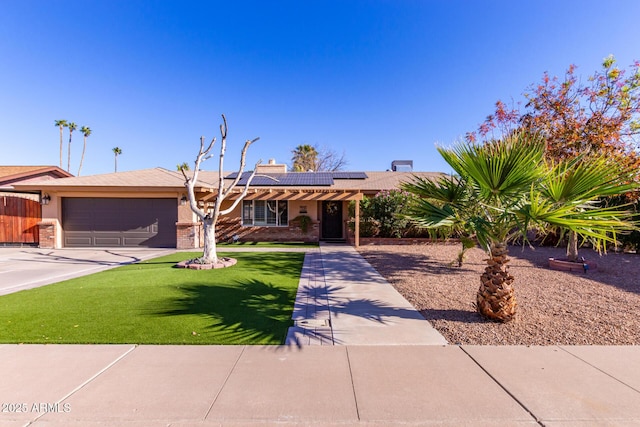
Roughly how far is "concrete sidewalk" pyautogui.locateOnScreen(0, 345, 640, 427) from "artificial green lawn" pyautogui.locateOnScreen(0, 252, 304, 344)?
340 millimetres

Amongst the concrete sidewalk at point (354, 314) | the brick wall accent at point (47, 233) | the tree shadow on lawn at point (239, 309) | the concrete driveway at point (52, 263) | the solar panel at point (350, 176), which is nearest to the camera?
the concrete sidewalk at point (354, 314)

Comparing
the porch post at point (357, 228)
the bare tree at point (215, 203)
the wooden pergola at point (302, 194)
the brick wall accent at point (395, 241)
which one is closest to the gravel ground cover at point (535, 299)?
the porch post at point (357, 228)

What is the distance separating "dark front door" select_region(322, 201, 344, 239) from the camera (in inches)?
664

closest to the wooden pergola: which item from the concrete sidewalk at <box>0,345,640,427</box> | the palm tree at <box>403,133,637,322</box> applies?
the palm tree at <box>403,133,637,322</box>

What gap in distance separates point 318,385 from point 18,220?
17939mm

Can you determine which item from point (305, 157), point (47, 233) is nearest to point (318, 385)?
point (47, 233)

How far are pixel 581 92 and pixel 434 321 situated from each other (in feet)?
31.2

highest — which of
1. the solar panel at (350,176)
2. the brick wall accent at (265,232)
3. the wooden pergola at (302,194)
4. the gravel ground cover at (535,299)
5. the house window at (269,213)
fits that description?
the solar panel at (350,176)

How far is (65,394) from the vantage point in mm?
2744

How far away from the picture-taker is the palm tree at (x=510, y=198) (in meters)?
3.64

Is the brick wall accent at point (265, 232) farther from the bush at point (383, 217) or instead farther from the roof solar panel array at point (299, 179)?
the bush at point (383, 217)

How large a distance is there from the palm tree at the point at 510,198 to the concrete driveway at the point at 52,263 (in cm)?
913

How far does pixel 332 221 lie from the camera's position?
16984mm

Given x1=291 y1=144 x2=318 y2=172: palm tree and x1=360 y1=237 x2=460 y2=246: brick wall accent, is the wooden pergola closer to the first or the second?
x1=360 y1=237 x2=460 y2=246: brick wall accent
